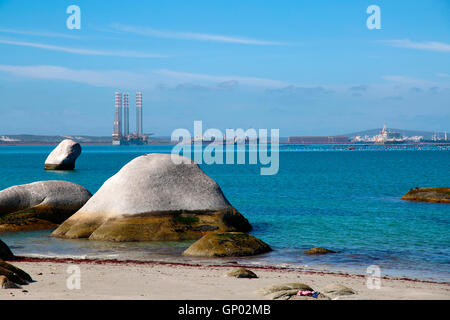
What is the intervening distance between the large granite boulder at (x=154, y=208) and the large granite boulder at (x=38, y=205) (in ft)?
8.95

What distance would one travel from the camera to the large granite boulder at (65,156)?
3014 inches

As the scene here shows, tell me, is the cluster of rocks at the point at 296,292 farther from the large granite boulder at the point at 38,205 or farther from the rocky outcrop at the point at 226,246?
the large granite boulder at the point at 38,205

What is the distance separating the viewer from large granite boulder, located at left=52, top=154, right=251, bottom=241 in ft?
78.3

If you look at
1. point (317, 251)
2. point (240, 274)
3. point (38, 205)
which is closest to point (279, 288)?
point (240, 274)

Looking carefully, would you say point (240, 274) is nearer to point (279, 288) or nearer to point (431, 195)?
point (279, 288)

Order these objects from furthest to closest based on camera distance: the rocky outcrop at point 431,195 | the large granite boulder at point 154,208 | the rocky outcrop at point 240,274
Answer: the rocky outcrop at point 431,195
the large granite boulder at point 154,208
the rocky outcrop at point 240,274

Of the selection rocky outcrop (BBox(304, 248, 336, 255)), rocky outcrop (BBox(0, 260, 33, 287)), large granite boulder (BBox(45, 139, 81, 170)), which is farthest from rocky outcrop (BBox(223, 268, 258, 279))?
large granite boulder (BBox(45, 139, 81, 170))

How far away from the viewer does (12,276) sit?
543 inches

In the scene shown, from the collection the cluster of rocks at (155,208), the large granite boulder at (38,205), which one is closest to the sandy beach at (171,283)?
the cluster of rocks at (155,208)

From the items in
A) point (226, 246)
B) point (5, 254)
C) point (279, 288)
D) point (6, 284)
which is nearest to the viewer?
point (6, 284)

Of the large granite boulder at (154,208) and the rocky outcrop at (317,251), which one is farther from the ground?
the large granite boulder at (154,208)

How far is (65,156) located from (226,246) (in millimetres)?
59945
